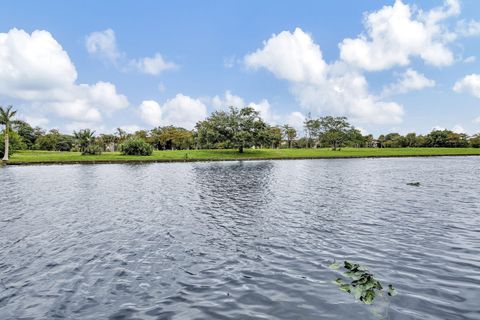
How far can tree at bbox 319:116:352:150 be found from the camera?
131m

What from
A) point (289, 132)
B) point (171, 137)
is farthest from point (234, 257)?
point (289, 132)

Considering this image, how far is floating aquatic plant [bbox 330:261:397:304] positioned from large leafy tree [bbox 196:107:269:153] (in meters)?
90.7

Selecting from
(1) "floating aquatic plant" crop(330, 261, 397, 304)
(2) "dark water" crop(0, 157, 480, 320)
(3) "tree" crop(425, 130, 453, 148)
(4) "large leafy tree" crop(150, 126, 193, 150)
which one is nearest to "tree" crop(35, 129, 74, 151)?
(4) "large leafy tree" crop(150, 126, 193, 150)

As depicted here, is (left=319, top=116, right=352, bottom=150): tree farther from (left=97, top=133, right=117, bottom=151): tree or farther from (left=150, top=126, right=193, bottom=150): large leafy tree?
(left=97, top=133, right=117, bottom=151): tree

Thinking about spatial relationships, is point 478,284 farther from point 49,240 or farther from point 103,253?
point 49,240

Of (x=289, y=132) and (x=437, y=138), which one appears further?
(x=289, y=132)

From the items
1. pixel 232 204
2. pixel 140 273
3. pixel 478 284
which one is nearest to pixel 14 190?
pixel 232 204

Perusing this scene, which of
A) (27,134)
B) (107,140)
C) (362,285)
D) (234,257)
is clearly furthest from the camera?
(107,140)

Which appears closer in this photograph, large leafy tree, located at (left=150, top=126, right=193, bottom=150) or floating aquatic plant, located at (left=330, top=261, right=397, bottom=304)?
floating aquatic plant, located at (left=330, top=261, right=397, bottom=304)

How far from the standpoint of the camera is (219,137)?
337 ft

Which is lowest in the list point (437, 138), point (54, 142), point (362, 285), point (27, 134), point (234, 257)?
point (234, 257)

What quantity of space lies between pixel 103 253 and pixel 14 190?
26.5 metres

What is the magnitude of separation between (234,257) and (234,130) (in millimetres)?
92326

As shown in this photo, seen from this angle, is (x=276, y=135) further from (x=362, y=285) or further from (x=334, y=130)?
(x=362, y=285)
